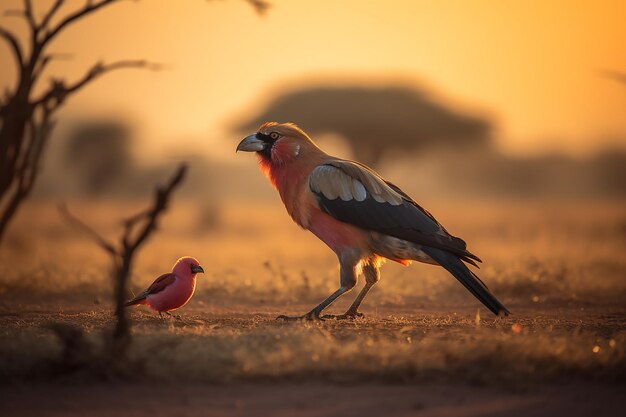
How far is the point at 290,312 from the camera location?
30.9ft

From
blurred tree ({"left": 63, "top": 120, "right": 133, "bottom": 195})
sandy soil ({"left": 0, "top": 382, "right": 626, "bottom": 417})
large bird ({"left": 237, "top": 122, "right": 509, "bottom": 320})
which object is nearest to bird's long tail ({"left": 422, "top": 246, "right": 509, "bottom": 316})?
large bird ({"left": 237, "top": 122, "right": 509, "bottom": 320})

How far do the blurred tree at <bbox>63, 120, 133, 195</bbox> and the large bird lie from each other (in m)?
27.5

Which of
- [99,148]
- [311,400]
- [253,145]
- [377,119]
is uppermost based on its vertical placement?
[377,119]

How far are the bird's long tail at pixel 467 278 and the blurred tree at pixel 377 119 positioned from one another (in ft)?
78.9

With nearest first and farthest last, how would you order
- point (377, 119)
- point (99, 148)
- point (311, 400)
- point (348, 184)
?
point (311, 400), point (348, 184), point (377, 119), point (99, 148)

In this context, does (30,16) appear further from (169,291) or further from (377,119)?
(377,119)

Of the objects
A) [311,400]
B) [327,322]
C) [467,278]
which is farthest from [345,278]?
[311,400]

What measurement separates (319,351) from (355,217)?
214cm

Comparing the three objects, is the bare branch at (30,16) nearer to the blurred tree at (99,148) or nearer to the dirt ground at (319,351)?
the dirt ground at (319,351)

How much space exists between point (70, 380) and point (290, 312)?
3.59m

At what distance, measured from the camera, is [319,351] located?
6301mm

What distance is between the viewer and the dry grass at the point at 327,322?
617 centimetres

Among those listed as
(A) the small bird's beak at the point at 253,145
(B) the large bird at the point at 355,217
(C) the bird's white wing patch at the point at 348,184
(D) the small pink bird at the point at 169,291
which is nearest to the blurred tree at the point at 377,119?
(A) the small bird's beak at the point at 253,145

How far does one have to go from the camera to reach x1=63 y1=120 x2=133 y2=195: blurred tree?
35625mm
